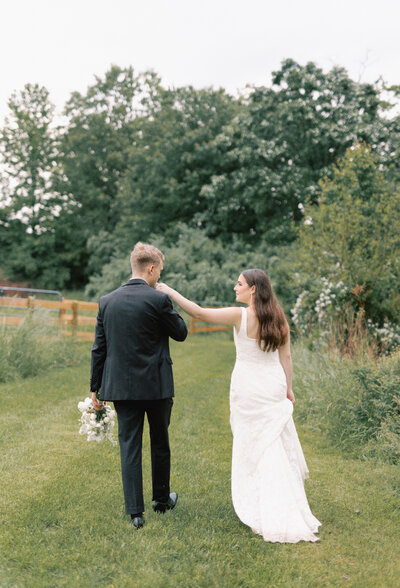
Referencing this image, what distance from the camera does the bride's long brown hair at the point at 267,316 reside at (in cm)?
401

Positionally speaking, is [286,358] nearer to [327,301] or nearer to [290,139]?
[327,301]

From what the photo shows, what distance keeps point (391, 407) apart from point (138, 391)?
3418 mm

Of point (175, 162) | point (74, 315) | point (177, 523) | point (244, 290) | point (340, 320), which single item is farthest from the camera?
point (175, 162)

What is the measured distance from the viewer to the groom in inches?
147

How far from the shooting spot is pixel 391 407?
5.95 metres

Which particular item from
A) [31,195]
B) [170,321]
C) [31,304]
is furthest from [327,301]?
[31,195]

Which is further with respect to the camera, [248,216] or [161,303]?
[248,216]

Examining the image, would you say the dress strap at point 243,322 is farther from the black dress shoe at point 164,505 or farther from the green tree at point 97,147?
the green tree at point 97,147

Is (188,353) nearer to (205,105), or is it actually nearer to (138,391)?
(138,391)

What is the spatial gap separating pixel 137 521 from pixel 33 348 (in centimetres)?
687

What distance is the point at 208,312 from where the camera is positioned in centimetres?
393

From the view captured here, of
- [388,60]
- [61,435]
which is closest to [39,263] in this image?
[388,60]

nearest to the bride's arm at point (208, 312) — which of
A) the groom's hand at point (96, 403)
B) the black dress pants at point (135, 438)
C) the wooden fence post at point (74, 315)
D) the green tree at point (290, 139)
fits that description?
the black dress pants at point (135, 438)

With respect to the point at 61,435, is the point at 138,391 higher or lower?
higher
